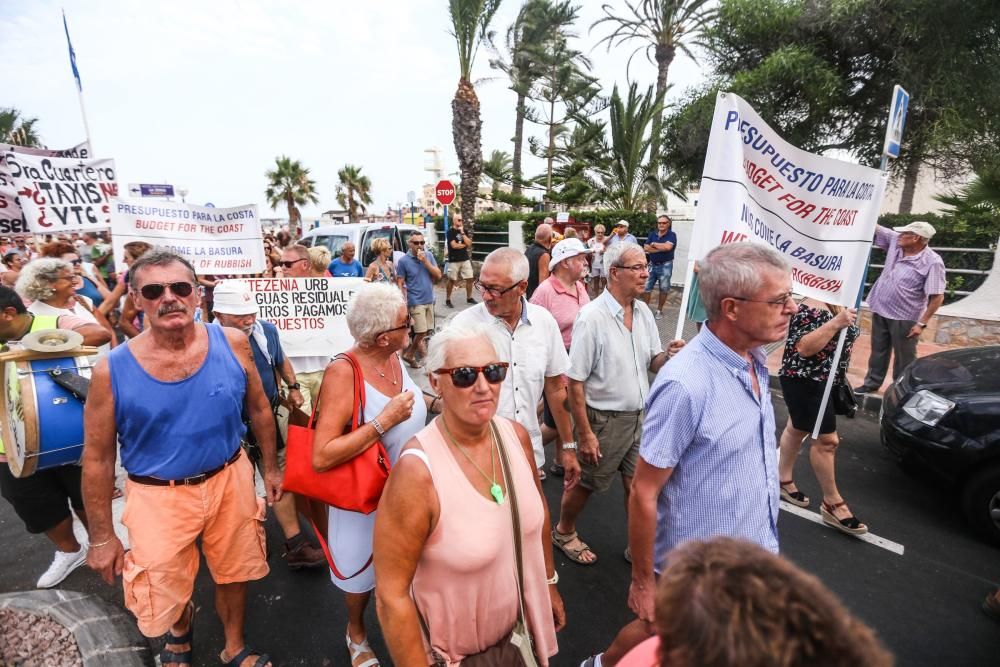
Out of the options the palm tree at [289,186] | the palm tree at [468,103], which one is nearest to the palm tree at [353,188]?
the palm tree at [289,186]

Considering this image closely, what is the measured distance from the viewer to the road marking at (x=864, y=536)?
3375 mm

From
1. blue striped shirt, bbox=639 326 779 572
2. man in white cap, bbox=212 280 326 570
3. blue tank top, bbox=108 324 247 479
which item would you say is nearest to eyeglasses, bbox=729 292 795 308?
blue striped shirt, bbox=639 326 779 572

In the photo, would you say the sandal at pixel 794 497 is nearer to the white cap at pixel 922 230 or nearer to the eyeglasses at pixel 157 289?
the white cap at pixel 922 230

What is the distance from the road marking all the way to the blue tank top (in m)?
3.79

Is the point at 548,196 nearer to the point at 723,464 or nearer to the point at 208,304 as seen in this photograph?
the point at 208,304

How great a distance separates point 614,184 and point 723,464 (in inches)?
742

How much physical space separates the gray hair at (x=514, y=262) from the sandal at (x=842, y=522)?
2.72m

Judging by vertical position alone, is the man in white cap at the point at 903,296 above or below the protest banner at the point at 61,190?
below

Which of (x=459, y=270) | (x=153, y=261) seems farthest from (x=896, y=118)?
(x=459, y=270)

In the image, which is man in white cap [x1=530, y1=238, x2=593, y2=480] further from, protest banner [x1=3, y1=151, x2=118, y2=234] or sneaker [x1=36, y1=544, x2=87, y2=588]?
protest banner [x1=3, y1=151, x2=118, y2=234]

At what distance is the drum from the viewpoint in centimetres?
243

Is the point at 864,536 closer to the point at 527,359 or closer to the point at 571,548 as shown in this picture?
the point at 571,548

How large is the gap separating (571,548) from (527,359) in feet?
4.29

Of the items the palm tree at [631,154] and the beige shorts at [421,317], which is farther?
the palm tree at [631,154]
